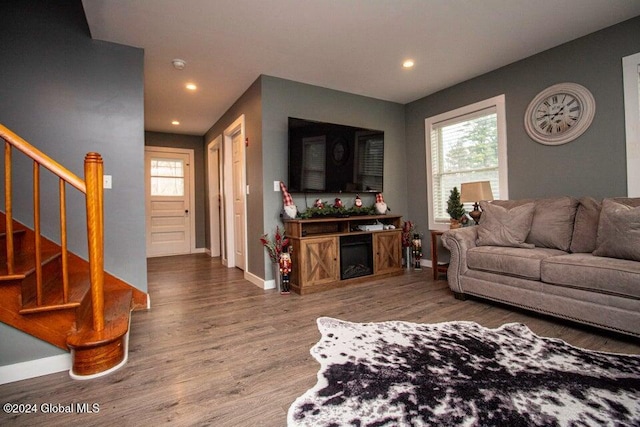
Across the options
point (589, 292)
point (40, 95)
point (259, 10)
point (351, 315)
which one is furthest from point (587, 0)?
point (40, 95)

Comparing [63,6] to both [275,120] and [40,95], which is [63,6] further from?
[275,120]

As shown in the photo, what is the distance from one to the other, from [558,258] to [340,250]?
207 centimetres

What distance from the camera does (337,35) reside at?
281cm

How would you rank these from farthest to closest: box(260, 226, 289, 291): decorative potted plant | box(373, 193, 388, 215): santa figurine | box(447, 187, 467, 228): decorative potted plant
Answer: box(373, 193, 388, 215): santa figurine < box(447, 187, 467, 228): decorative potted plant < box(260, 226, 289, 291): decorative potted plant

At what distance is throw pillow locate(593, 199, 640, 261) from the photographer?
6.94 feet

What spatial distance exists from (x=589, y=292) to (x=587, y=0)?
2.33 meters

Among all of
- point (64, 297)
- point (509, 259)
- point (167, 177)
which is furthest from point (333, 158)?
point (167, 177)

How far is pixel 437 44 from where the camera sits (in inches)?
119

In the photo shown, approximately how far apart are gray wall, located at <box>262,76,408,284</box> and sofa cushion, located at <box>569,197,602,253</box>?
2.35 metres

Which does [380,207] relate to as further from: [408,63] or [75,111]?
[75,111]

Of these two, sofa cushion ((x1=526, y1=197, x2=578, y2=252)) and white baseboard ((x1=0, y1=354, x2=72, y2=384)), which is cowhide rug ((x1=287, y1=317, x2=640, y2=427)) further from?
white baseboard ((x1=0, y1=354, x2=72, y2=384))

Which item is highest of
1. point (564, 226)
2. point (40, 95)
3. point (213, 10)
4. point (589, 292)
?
point (213, 10)

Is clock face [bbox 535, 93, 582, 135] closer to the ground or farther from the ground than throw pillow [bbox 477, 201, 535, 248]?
farther from the ground

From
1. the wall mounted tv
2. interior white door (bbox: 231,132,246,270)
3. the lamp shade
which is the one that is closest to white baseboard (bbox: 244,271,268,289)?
interior white door (bbox: 231,132,246,270)
